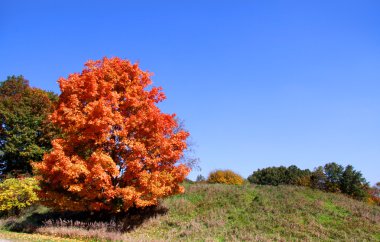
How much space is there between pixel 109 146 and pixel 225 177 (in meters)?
37.9

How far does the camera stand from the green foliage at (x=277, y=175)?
68.7 m

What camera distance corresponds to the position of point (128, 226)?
23969 millimetres

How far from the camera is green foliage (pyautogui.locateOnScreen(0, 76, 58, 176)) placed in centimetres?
4216

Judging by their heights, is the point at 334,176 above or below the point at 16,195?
above

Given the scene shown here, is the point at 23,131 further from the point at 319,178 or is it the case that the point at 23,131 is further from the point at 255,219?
the point at 319,178

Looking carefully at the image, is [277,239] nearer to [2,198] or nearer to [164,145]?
[164,145]

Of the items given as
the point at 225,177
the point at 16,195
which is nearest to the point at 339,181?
the point at 225,177

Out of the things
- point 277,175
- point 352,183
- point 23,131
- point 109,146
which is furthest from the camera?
point 277,175

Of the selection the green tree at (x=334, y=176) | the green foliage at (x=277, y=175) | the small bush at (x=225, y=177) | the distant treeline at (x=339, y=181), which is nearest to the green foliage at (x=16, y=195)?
the small bush at (x=225, y=177)

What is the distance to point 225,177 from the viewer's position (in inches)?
2279

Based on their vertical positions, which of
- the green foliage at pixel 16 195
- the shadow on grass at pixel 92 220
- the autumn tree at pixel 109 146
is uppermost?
the autumn tree at pixel 109 146

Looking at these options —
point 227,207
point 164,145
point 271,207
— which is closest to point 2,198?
point 164,145

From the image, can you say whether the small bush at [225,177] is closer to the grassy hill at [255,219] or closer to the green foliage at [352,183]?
the green foliage at [352,183]

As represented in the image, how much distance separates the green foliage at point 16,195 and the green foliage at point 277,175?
4877 centimetres
